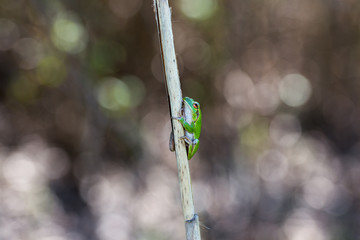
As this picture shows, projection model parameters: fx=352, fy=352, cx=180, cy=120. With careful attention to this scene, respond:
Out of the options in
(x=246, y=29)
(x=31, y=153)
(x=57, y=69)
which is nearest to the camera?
(x=57, y=69)

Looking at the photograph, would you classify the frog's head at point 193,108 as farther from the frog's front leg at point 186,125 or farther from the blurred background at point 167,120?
the blurred background at point 167,120

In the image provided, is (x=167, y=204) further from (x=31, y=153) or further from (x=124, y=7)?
(x=124, y=7)

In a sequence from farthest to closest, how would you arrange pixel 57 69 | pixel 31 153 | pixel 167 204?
pixel 31 153, pixel 167 204, pixel 57 69

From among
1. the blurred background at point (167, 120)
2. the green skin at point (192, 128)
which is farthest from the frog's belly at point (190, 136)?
the blurred background at point (167, 120)

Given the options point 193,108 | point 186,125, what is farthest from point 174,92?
point 193,108

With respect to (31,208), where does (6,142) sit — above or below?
above

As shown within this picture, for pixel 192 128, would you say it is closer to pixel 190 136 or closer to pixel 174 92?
pixel 190 136

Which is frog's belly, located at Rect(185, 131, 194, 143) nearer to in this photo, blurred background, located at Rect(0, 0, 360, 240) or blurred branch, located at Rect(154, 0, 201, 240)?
blurred branch, located at Rect(154, 0, 201, 240)

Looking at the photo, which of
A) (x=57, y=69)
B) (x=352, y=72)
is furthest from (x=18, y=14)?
(x=352, y=72)
